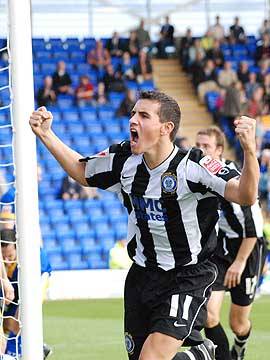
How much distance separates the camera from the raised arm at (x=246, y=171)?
16.8 feet

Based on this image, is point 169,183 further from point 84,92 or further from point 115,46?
point 115,46

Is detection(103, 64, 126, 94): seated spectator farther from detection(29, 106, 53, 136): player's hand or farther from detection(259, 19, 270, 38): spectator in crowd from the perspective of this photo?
detection(29, 106, 53, 136): player's hand

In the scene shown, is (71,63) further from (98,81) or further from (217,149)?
(217,149)

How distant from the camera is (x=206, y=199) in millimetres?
5863

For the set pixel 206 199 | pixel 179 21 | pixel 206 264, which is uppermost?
pixel 179 21

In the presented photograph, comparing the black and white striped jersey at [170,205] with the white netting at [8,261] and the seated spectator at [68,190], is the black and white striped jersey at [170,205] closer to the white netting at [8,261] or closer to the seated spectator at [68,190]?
the white netting at [8,261]

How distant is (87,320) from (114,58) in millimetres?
11485

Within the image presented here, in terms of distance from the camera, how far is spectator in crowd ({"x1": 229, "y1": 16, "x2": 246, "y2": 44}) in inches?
981

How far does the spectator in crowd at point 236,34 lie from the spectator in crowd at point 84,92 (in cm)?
459

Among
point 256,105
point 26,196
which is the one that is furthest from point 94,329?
point 256,105

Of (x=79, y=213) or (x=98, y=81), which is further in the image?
(x=98, y=81)

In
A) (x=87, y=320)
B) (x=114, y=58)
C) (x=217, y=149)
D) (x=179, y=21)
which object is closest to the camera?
(x=217, y=149)

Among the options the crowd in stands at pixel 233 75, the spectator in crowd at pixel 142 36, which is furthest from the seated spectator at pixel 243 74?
the spectator in crowd at pixel 142 36

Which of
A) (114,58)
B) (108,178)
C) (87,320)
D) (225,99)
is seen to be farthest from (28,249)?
(114,58)
